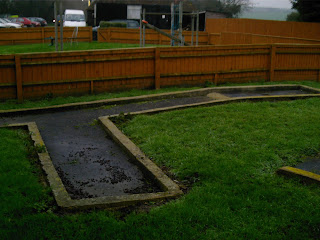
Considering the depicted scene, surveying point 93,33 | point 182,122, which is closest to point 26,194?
point 182,122

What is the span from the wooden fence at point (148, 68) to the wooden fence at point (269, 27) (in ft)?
55.7

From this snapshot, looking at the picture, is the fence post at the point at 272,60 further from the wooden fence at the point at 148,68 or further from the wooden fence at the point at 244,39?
the wooden fence at the point at 244,39

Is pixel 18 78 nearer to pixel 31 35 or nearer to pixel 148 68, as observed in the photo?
pixel 148 68

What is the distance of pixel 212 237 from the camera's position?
448 cm

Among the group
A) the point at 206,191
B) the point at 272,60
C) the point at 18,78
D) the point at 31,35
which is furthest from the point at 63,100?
the point at 31,35

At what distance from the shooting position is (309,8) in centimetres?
3216

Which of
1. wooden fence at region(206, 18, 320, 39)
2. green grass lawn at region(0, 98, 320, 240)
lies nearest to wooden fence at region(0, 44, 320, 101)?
green grass lawn at region(0, 98, 320, 240)

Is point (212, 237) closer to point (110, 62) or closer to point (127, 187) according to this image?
point (127, 187)

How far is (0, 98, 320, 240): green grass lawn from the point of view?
4590 mm

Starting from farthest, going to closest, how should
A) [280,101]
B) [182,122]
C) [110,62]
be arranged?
[110,62] → [280,101] → [182,122]

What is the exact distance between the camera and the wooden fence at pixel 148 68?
11.9m

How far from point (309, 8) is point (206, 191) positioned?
30108 millimetres

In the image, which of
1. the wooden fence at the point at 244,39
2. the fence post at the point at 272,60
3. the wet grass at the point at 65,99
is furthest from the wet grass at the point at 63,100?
the wooden fence at the point at 244,39

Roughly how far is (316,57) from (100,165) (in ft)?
38.1
